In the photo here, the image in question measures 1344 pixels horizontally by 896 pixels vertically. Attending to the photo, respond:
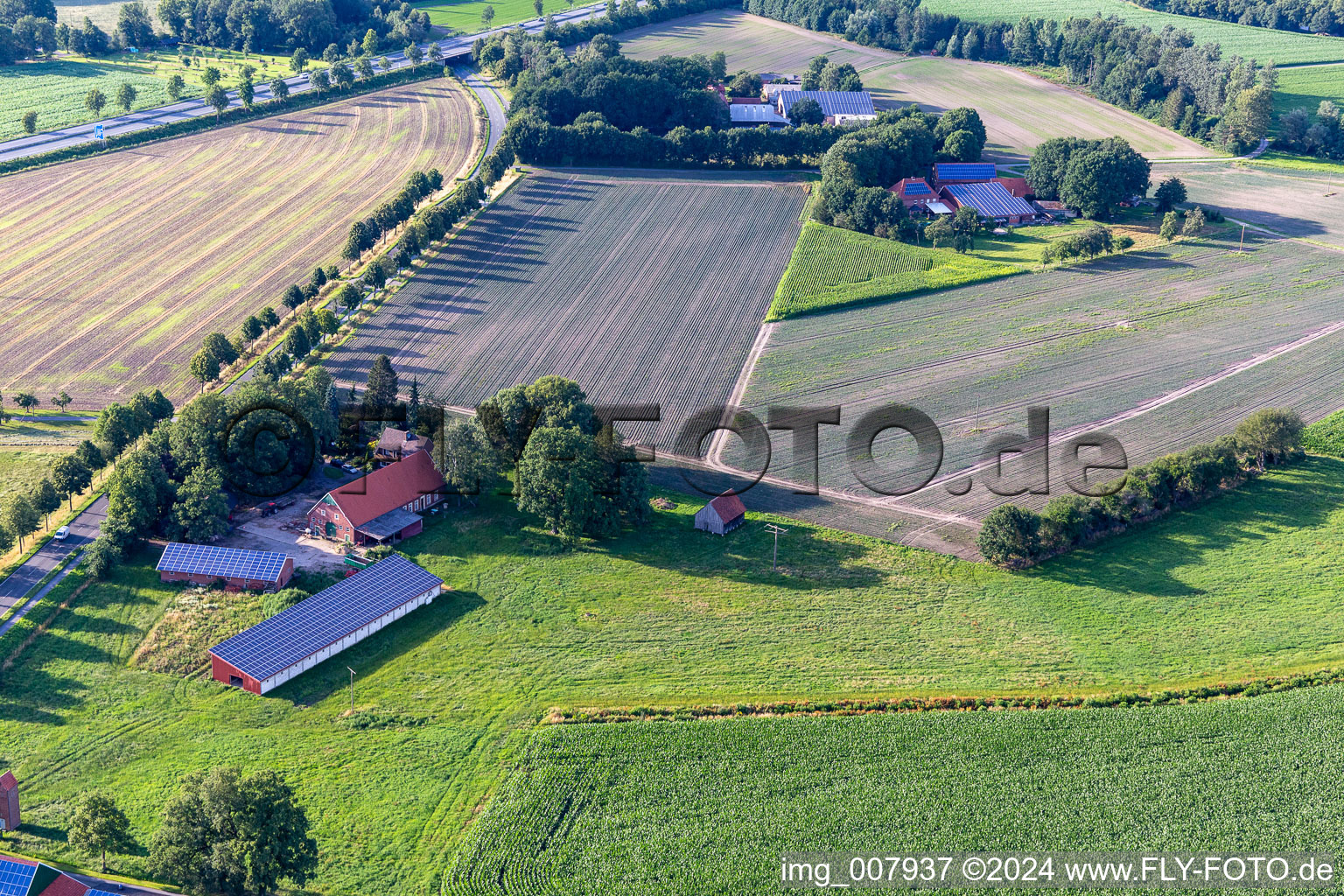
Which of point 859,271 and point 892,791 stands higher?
point 859,271

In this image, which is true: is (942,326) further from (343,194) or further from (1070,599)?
(343,194)

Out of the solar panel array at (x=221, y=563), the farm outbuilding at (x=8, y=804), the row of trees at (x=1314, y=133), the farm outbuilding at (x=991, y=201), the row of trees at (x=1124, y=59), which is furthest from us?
the row of trees at (x=1124, y=59)

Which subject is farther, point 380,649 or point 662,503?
point 662,503

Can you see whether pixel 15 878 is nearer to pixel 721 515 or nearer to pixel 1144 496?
pixel 721 515

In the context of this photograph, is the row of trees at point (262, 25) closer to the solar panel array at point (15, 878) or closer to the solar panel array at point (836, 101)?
the solar panel array at point (836, 101)

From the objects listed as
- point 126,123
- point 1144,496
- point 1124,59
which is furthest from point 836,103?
point 1144,496

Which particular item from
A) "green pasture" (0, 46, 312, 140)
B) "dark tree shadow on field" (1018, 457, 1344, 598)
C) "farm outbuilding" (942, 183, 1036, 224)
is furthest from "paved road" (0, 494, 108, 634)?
"farm outbuilding" (942, 183, 1036, 224)

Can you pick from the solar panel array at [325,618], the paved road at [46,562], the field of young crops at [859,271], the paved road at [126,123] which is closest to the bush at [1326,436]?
the field of young crops at [859,271]
